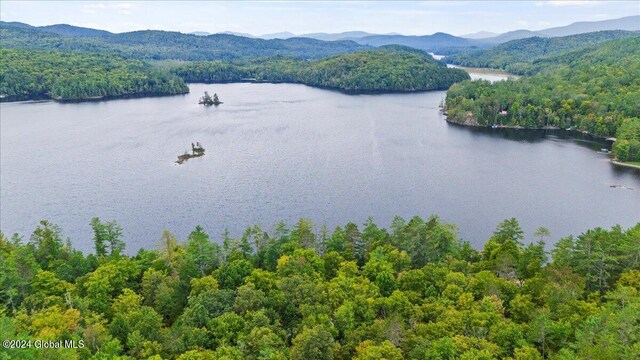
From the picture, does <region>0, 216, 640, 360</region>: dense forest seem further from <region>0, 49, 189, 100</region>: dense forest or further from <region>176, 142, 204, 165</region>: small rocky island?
<region>0, 49, 189, 100</region>: dense forest

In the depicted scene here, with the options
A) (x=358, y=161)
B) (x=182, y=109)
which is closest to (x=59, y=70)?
(x=182, y=109)

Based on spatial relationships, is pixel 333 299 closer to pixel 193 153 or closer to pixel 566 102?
pixel 193 153

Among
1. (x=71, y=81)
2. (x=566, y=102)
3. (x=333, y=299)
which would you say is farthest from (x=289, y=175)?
(x=71, y=81)

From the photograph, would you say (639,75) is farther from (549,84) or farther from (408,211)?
(408,211)

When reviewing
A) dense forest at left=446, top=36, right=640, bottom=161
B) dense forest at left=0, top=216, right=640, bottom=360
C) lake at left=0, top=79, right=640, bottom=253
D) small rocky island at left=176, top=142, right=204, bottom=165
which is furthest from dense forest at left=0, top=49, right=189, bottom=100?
dense forest at left=0, top=216, right=640, bottom=360

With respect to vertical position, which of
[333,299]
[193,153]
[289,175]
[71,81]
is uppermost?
A: [71,81]
